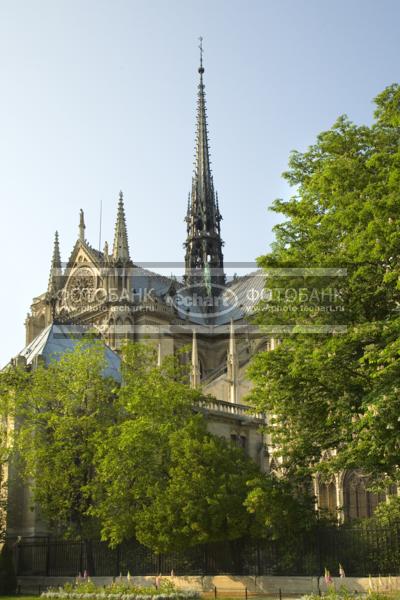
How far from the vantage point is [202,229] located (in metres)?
80.1

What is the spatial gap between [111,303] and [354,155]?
3941 centimetres

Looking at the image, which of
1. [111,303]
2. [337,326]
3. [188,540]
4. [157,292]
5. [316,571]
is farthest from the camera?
[157,292]

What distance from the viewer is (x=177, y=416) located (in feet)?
102

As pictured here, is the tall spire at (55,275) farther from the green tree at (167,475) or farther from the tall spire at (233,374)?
the green tree at (167,475)

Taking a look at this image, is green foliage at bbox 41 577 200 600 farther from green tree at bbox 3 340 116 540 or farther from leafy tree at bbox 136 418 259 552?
green tree at bbox 3 340 116 540

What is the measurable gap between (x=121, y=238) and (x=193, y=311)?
12315 millimetres

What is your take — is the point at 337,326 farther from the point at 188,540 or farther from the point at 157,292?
the point at 157,292

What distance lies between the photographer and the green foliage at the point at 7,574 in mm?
29125

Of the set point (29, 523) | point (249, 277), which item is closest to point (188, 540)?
point (29, 523)

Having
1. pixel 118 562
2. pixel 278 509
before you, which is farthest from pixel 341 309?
pixel 118 562

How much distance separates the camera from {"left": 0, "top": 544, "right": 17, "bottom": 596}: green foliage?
2912 centimetres

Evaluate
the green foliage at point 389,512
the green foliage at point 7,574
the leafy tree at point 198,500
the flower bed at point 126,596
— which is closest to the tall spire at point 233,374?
the green foliage at point 389,512

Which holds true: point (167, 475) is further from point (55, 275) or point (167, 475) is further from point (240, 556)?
point (55, 275)

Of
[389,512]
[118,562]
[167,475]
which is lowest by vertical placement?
[118,562]
